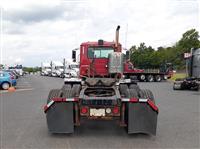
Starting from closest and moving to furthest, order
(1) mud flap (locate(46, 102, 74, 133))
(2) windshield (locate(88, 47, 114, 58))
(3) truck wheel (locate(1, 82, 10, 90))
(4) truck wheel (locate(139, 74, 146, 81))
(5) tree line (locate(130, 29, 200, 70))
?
(1) mud flap (locate(46, 102, 74, 133)), (2) windshield (locate(88, 47, 114, 58)), (3) truck wheel (locate(1, 82, 10, 90)), (4) truck wheel (locate(139, 74, 146, 81)), (5) tree line (locate(130, 29, 200, 70))

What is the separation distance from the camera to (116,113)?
727 centimetres

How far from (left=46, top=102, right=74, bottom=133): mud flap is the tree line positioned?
167 ft

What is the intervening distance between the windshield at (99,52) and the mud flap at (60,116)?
139 inches

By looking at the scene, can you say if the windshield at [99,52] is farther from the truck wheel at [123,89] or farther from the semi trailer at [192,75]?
the semi trailer at [192,75]

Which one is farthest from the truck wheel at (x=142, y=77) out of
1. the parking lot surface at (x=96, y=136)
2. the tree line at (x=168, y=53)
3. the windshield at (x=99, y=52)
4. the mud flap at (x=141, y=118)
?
the mud flap at (x=141, y=118)

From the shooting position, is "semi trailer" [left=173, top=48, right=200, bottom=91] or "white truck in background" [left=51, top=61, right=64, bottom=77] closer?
"semi trailer" [left=173, top=48, right=200, bottom=91]

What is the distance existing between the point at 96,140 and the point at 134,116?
99 centimetres

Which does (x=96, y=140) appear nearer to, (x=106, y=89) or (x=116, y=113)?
(x=116, y=113)

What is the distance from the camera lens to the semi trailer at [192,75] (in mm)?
21547

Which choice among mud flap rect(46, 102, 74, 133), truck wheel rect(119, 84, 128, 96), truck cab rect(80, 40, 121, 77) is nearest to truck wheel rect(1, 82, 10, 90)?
truck cab rect(80, 40, 121, 77)

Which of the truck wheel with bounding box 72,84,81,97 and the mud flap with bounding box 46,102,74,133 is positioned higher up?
the truck wheel with bounding box 72,84,81,97

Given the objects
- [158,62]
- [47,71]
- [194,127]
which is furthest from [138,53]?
[194,127]

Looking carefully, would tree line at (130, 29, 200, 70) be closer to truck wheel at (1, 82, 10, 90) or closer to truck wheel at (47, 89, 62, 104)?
truck wheel at (1, 82, 10, 90)

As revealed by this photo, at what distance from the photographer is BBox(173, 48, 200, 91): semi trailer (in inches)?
848
